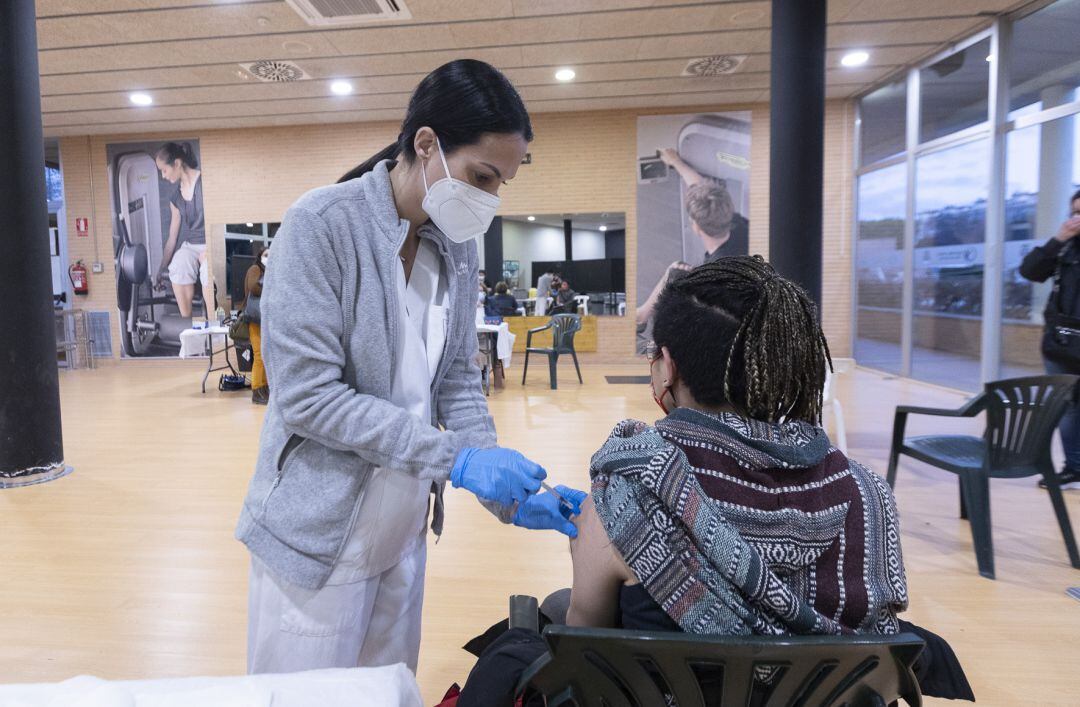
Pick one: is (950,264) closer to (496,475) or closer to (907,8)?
(907,8)

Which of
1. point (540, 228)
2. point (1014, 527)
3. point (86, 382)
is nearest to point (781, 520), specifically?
point (1014, 527)

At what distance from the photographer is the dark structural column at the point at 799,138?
12.6 ft

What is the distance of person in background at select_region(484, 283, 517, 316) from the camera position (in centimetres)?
805

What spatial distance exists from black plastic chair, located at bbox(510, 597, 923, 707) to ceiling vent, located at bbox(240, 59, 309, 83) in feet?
23.7

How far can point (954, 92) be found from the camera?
6633mm

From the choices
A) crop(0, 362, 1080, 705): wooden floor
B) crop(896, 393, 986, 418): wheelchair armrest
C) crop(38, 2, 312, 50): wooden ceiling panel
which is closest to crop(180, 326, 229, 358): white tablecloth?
crop(0, 362, 1080, 705): wooden floor

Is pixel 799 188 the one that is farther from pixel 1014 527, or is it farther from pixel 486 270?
pixel 486 270

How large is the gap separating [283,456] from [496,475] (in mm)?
339

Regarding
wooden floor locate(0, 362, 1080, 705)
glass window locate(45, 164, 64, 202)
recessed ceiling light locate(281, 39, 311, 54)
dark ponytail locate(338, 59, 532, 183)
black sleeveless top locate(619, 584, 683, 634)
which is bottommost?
wooden floor locate(0, 362, 1080, 705)

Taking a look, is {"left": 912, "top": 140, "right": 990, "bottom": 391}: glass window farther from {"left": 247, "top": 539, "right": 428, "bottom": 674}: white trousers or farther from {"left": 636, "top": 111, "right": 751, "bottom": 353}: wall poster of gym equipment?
{"left": 247, "top": 539, "right": 428, "bottom": 674}: white trousers

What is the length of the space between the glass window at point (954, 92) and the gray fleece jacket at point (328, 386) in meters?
7.01

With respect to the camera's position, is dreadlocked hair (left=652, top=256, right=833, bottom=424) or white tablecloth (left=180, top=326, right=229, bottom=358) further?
white tablecloth (left=180, top=326, right=229, bottom=358)

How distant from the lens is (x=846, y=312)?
864 cm

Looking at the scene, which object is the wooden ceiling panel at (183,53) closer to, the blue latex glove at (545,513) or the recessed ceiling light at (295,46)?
the recessed ceiling light at (295,46)
